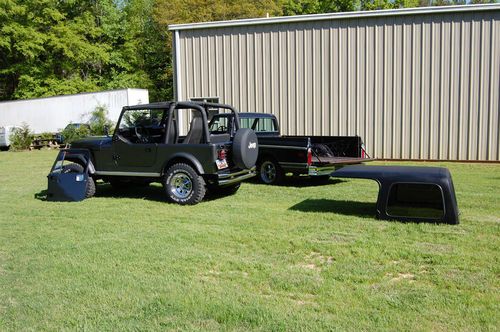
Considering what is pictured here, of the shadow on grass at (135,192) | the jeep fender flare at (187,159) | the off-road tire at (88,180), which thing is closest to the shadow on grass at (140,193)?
the shadow on grass at (135,192)

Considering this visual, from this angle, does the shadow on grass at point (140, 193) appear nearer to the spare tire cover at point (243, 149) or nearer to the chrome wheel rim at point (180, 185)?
the chrome wheel rim at point (180, 185)

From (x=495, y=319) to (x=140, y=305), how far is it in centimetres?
291

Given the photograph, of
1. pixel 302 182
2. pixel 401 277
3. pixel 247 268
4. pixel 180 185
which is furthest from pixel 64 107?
pixel 401 277

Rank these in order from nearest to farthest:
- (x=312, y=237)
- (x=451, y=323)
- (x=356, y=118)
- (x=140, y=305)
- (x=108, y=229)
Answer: (x=451, y=323), (x=140, y=305), (x=312, y=237), (x=108, y=229), (x=356, y=118)

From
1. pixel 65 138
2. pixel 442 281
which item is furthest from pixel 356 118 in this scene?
pixel 65 138

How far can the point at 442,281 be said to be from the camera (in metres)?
4.91

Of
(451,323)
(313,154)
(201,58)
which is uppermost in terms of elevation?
(201,58)

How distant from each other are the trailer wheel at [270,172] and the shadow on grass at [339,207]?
6.74 ft

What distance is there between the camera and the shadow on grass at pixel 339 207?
26.8 ft

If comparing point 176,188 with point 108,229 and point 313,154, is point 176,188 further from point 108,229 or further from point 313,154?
point 313,154

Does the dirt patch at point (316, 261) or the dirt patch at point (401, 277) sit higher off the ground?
the dirt patch at point (316, 261)

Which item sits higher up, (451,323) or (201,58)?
(201,58)

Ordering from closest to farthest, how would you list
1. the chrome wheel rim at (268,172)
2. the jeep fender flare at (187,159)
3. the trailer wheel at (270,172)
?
1. the jeep fender flare at (187,159)
2. the trailer wheel at (270,172)
3. the chrome wheel rim at (268,172)

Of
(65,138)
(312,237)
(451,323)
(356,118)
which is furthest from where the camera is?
(65,138)
